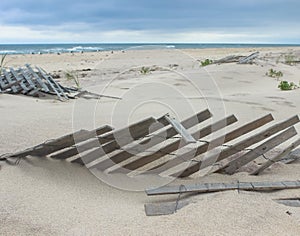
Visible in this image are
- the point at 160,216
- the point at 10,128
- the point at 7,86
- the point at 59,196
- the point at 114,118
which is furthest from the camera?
the point at 7,86

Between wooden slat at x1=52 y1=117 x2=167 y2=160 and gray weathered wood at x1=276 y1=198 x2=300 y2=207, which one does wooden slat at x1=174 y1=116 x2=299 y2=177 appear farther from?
gray weathered wood at x1=276 y1=198 x2=300 y2=207

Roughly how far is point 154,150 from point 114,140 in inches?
17.1

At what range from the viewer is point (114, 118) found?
5648 mm

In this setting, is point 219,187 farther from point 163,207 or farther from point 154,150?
point 154,150

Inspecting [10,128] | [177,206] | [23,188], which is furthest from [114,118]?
[177,206]

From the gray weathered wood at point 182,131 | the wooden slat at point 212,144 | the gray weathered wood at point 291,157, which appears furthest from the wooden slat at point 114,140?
the gray weathered wood at point 291,157

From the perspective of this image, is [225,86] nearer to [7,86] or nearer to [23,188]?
[7,86]

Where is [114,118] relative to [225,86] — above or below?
above

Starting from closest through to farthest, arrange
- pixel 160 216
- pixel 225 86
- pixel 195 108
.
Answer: pixel 160 216
pixel 195 108
pixel 225 86

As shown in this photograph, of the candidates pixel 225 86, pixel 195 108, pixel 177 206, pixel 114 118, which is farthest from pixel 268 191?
pixel 225 86

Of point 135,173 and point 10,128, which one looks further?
point 10,128

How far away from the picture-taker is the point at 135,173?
12.2 feet

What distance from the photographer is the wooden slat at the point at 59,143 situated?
352 cm

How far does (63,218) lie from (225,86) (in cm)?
801
